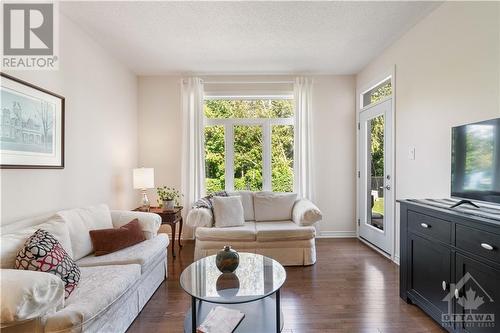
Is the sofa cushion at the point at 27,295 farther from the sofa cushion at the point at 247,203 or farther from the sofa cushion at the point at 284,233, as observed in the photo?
the sofa cushion at the point at 247,203

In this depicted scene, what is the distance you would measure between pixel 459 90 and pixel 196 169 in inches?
131

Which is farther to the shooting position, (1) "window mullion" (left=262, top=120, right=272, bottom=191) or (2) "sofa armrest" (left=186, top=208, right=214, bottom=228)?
(1) "window mullion" (left=262, top=120, right=272, bottom=191)

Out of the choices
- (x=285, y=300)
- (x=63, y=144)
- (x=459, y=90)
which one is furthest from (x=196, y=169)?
(x=459, y=90)

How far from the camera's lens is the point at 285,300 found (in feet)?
7.64

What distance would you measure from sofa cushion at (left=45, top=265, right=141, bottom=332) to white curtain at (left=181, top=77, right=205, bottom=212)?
2035 millimetres

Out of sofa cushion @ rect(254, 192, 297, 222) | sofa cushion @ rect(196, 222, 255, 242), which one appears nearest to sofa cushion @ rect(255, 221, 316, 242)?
sofa cushion @ rect(196, 222, 255, 242)

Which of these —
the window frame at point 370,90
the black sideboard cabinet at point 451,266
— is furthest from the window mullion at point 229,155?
the black sideboard cabinet at point 451,266

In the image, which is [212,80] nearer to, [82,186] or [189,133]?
[189,133]

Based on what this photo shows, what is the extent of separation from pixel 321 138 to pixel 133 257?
10.6 feet

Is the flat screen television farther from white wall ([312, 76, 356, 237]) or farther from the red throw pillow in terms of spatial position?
the red throw pillow

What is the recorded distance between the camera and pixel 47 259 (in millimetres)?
1643

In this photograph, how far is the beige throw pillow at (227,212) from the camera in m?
3.31

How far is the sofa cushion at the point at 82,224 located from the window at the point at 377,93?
3.72 meters

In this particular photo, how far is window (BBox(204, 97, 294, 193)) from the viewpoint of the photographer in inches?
166
